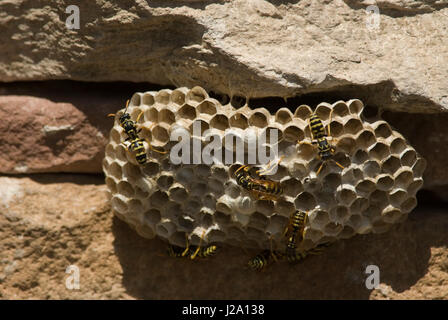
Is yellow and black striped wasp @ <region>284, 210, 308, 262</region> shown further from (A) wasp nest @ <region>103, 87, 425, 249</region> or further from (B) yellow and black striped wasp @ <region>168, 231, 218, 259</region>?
(B) yellow and black striped wasp @ <region>168, 231, 218, 259</region>

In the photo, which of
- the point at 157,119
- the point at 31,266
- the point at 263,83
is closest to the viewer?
the point at 263,83

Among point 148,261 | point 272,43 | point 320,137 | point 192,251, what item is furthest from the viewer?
point 148,261

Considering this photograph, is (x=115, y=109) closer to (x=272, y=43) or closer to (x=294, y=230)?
(x=272, y=43)

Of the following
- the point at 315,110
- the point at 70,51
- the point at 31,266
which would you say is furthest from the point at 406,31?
the point at 31,266

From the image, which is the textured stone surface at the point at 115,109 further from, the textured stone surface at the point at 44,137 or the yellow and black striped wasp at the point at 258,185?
the yellow and black striped wasp at the point at 258,185

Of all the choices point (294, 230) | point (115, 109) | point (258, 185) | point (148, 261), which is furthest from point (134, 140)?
point (294, 230)

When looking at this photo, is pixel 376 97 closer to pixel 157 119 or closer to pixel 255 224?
pixel 255 224

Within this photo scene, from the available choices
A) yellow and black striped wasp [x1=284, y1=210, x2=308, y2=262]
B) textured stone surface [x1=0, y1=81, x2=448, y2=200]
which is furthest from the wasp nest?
textured stone surface [x1=0, y1=81, x2=448, y2=200]

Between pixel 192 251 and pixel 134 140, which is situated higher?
pixel 134 140
